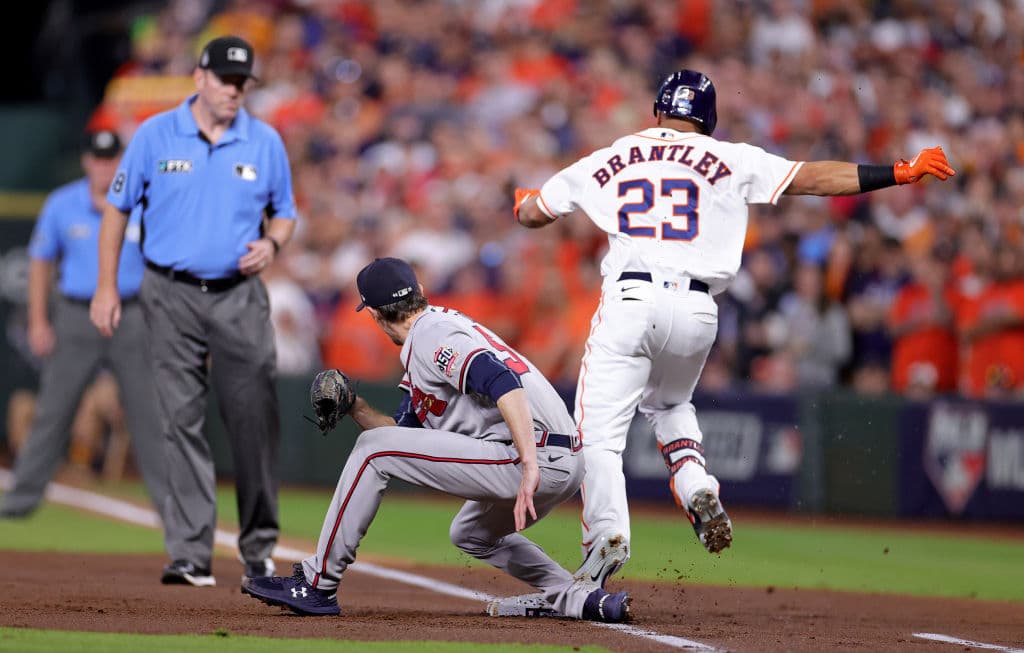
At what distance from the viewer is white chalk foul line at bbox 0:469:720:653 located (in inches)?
231

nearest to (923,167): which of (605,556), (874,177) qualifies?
(874,177)

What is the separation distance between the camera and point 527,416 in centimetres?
575

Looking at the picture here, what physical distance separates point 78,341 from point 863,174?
20.2 ft

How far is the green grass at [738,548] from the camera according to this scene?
9109 millimetres

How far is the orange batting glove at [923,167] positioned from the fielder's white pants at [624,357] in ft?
3.24

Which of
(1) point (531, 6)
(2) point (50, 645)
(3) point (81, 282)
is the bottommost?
(2) point (50, 645)

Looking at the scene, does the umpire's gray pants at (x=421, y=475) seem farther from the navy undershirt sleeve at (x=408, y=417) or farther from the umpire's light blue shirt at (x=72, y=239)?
the umpire's light blue shirt at (x=72, y=239)

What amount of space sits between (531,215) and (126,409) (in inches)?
170

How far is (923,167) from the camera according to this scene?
6.42 m

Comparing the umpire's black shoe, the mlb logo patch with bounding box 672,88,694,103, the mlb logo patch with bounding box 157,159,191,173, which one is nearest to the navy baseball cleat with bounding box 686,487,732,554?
the mlb logo patch with bounding box 672,88,694,103

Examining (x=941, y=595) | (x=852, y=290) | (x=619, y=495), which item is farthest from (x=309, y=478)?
(x=619, y=495)

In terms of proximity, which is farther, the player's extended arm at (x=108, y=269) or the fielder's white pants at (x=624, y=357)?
the player's extended arm at (x=108, y=269)

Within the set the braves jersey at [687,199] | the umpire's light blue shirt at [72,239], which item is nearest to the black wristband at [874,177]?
the braves jersey at [687,199]

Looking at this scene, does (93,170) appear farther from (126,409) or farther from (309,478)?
(309,478)
